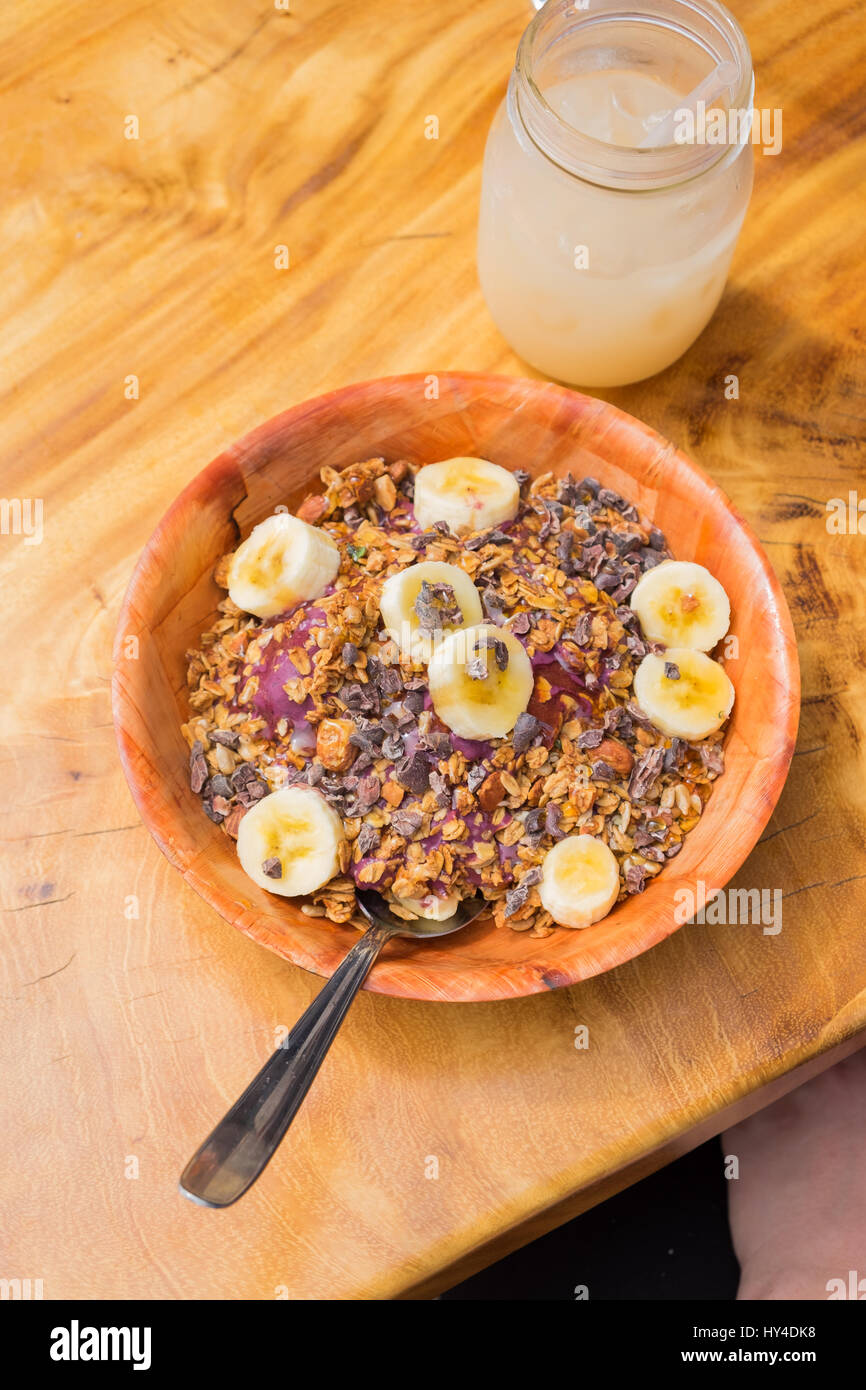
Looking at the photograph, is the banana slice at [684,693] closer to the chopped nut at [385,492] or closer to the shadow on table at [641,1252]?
the chopped nut at [385,492]

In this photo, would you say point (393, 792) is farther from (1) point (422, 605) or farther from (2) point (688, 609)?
(2) point (688, 609)

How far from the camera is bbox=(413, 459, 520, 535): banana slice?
1015mm

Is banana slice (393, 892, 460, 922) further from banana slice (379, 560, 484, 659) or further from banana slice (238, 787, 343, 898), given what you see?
banana slice (379, 560, 484, 659)

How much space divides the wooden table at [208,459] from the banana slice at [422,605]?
12.9 inches

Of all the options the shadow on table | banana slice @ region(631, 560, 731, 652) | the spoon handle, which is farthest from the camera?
the shadow on table

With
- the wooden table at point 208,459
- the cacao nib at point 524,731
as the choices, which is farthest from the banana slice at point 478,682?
the wooden table at point 208,459

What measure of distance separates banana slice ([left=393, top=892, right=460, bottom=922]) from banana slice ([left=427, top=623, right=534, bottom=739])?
136 mm

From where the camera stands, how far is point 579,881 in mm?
903

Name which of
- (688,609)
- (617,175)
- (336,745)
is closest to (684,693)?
(688,609)

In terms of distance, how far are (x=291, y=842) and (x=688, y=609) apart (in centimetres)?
40

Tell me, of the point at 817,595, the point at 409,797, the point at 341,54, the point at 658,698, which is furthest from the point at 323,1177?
the point at 341,54

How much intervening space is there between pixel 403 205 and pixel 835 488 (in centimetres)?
57

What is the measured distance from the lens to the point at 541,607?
3.16 feet

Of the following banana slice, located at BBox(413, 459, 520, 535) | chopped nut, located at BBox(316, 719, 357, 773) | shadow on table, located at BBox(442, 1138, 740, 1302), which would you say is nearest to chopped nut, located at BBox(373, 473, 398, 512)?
banana slice, located at BBox(413, 459, 520, 535)
